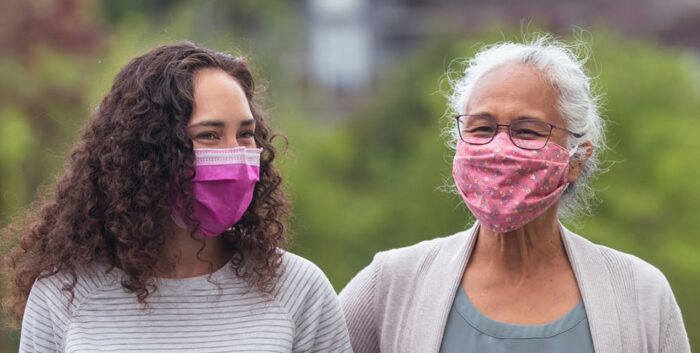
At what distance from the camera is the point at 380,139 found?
44438 mm

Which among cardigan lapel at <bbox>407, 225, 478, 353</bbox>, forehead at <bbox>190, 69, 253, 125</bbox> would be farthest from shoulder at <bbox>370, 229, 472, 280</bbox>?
forehead at <bbox>190, 69, 253, 125</bbox>

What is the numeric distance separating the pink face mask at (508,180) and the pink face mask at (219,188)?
0.82 meters

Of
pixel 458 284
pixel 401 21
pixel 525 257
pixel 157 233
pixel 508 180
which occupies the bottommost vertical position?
pixel 401 21

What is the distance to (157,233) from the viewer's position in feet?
18.3

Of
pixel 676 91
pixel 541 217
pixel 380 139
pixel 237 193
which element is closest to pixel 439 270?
pixel 541 217

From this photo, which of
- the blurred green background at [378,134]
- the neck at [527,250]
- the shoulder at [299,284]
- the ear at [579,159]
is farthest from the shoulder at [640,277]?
the blurred green background at [378,134]

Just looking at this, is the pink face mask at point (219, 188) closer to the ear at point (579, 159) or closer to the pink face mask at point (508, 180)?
the pink face mask at point (508, 180)

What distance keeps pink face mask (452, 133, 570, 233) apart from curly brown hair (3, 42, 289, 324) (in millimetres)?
802

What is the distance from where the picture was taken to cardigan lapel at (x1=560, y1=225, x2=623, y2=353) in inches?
225

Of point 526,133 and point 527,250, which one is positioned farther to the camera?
point 527,250

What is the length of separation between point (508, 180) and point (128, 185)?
4.45 feet

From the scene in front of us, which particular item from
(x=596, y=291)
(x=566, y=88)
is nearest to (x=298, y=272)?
(x=596, y=291)

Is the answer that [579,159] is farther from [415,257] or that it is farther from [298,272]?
[298,272]

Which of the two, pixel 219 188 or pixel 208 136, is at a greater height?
pixel 208 136
